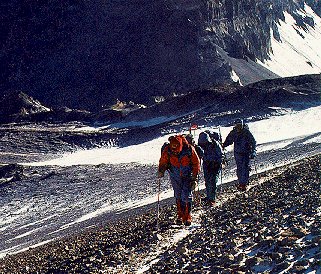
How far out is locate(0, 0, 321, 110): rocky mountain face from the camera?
7200cm

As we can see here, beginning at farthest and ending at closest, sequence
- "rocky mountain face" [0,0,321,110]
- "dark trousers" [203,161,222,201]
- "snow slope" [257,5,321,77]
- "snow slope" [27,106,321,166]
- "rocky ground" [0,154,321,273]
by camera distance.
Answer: "snow slope" [257,5,321,77], "rocky mountain face" [0,0,321,110], "snow slope" [27,106,321,166], "dark trousers" [203,161,222,201], "rocky ground" [0,154,321,273]

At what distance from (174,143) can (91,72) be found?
68771 millimetres

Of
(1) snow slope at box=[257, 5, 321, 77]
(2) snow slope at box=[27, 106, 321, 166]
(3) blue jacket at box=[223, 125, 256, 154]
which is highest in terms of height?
(1) snow slope at box=[257, 5, 321, 77]

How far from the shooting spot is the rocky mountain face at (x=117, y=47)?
236 ft

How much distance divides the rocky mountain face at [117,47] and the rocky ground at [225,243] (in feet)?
187

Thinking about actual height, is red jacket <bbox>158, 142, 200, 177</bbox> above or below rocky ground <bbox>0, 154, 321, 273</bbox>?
above

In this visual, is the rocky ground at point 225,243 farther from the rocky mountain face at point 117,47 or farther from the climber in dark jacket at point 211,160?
the rocky mountain face at point 117,47

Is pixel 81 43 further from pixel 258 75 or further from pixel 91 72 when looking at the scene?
pixel 258 75

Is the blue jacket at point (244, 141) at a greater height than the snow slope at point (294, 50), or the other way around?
the snow slope at point (294, 50)

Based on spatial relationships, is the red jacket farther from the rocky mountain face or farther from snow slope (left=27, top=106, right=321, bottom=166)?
the rocky mountain face

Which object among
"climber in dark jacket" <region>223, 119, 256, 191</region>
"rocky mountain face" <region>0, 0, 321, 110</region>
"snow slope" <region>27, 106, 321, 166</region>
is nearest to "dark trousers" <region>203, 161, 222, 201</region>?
"climber in dark jacket" <region>223, 119, 256, 191</region>

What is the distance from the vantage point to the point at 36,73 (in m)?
79.2

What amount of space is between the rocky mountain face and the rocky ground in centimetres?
5695

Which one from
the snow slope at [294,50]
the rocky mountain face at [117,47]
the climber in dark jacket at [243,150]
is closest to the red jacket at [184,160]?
the climber in dark jacket at [243,150]
